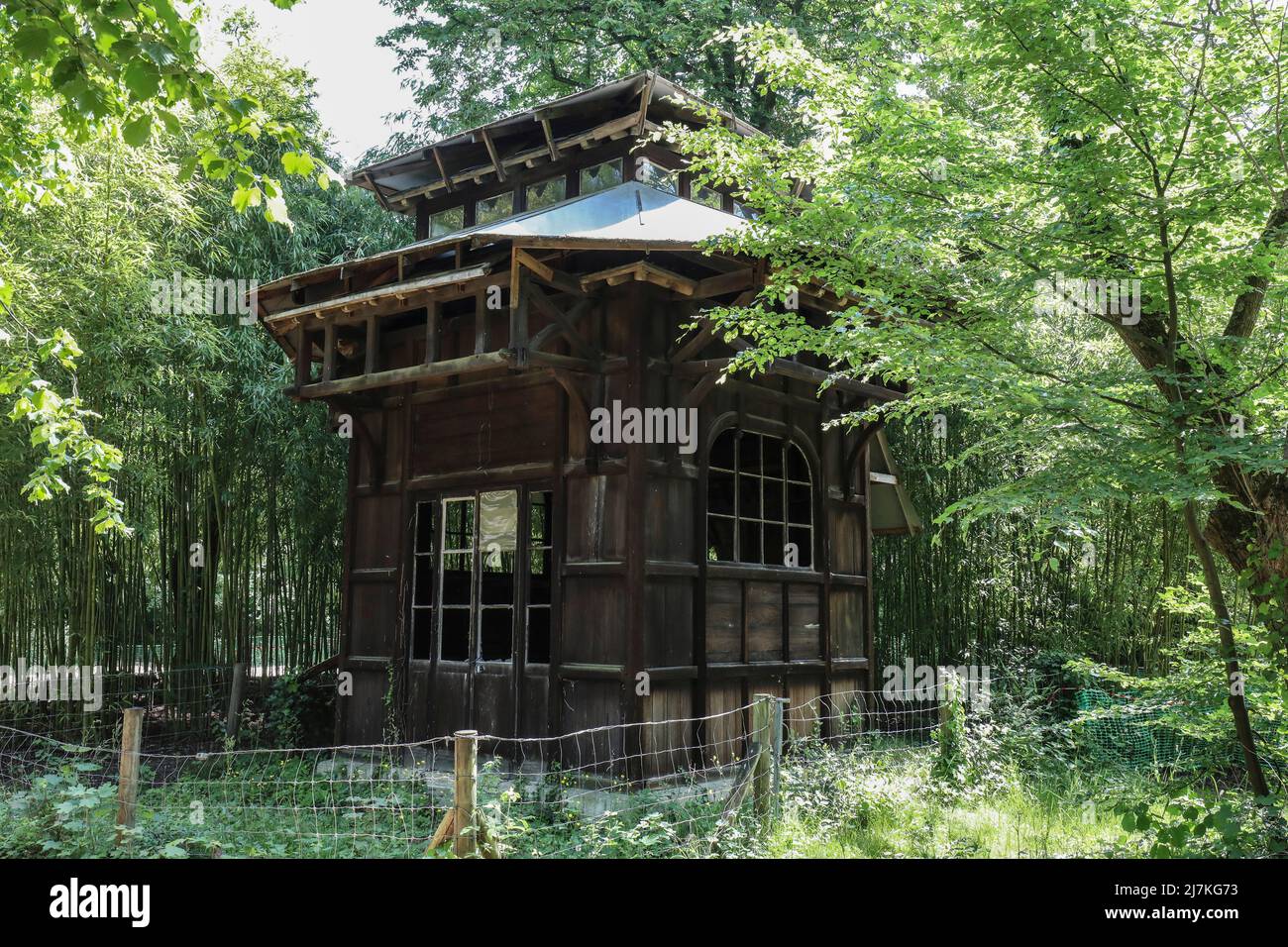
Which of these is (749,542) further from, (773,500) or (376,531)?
(376,531)

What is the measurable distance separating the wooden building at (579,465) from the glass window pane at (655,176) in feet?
0.07

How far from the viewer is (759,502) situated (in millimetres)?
8469

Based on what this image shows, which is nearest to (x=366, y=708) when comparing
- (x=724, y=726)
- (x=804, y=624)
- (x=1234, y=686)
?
(x=724, y=726)

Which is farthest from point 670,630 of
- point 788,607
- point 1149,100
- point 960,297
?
point 1149,100

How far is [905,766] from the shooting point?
7.30 meters

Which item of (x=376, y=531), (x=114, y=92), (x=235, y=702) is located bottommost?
(x=235, y=702)

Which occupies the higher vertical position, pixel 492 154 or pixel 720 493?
pixel 492 154

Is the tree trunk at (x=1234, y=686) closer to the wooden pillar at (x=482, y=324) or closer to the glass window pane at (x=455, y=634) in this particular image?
the wooden pillar at (x=482, y=324)

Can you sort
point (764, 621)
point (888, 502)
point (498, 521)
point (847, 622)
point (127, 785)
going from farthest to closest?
point (888, 502), point (847, 622), point (764, 621), point (498, 521), point (127, 785)

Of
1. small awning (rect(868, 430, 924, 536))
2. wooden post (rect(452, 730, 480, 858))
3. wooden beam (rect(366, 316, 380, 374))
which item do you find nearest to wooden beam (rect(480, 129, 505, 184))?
wooden beam (rect(366, 316, 380, 374))

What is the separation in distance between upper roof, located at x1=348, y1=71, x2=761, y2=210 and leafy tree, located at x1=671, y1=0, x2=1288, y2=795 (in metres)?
3.35

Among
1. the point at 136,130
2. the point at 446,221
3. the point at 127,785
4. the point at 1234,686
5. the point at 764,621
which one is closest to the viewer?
the point at 136,130

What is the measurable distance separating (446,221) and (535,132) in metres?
1.45

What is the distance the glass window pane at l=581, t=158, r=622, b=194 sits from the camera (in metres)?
9.10
